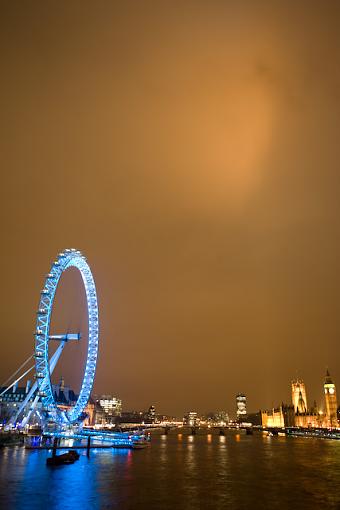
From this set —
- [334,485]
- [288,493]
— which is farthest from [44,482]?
[334,485]

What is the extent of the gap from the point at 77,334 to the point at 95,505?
2180 inches

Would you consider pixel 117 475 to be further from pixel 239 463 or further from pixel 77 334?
pixel 77 334

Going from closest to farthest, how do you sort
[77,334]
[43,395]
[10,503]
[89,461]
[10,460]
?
[10,503], [10,460], [89,461], [43,395], [77,334]

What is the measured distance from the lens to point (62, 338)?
291ft

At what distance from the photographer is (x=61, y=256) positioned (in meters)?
85.9

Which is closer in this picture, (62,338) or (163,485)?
(163,485)

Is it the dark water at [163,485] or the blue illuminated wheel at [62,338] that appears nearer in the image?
the dark water at [163,485]

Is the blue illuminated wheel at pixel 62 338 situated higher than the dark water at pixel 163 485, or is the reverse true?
the blue illuminated wheel at pixel 62 338

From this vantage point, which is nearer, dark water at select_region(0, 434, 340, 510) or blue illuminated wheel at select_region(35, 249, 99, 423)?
dark water at select_region(0, 434, 340, 510)

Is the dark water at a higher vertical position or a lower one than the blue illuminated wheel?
lower

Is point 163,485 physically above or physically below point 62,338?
below

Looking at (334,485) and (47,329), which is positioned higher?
(47,329)

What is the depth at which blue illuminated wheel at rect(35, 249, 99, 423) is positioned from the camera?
82.5 metres

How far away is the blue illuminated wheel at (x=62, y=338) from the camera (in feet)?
271
